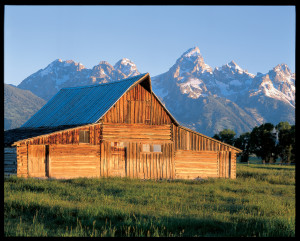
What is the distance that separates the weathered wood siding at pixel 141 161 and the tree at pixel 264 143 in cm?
5671

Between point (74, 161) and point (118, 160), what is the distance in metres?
3.39

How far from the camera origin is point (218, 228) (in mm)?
13281

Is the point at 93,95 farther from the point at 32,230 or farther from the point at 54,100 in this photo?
the point at 32,230

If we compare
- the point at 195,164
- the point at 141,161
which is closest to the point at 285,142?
the point at 195,164

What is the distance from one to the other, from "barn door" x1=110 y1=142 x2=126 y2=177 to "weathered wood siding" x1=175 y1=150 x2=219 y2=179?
4.63 m

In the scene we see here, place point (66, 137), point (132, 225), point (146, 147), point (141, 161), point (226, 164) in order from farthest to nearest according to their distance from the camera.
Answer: point (226, 164), point (146, 147), point (141, 161), point (66, 137), point (132, 225)

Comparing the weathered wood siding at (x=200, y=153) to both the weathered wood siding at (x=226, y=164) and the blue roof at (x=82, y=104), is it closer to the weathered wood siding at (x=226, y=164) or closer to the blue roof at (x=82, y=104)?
the weathered wood siding at (x=226, y=164)

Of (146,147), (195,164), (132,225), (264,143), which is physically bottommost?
(264,143)

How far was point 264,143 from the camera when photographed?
8669 centimetres

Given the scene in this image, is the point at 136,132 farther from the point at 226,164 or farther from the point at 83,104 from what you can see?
the point at 226,164

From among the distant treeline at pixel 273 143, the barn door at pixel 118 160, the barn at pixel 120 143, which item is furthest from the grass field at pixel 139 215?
the distant treeline at pixel 273 143

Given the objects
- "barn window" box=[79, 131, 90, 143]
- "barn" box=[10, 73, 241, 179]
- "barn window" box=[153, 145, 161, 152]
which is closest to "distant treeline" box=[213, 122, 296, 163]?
"barn" box=[10, 73, 241, 179]

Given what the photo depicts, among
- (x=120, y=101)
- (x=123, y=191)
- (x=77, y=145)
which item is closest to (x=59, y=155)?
(x=77, y=145)

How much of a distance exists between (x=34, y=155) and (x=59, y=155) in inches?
A: 70.3
